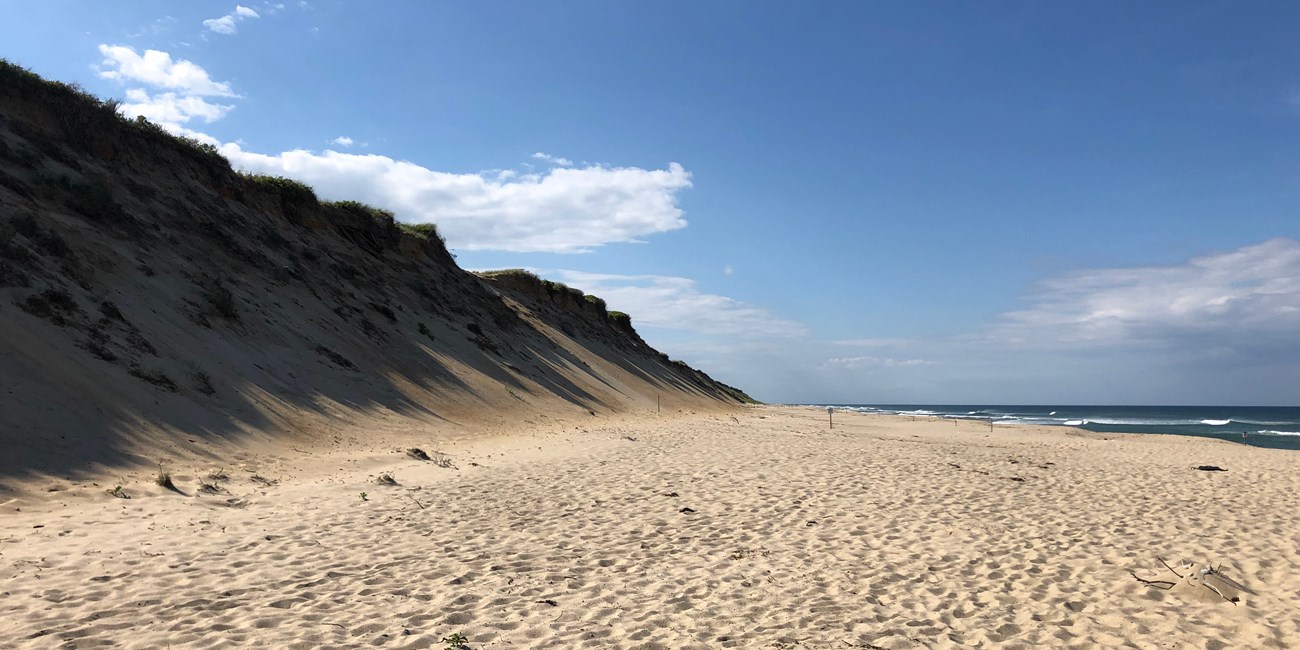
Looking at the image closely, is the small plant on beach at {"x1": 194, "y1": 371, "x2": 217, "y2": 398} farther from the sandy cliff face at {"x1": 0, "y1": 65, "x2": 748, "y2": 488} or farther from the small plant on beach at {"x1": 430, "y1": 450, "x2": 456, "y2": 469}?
the small plant on beach at {"x1": 430, "y1": 450, "x2": 456, "y2": 469}

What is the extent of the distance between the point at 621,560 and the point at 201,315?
14129 mm

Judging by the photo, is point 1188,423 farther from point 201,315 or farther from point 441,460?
point 201,315

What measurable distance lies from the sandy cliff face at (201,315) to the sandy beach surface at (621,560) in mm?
1800

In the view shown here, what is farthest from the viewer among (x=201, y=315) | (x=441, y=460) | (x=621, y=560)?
(x=201, y=315)

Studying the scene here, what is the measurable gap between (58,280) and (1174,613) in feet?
60.1

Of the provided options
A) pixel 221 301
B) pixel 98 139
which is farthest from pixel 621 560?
pixel 98 139

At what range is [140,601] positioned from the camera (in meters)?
5.19

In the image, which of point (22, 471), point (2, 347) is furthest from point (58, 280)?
point (22, 471)

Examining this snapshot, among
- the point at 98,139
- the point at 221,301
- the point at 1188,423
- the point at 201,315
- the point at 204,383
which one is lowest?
the point at 1188,423

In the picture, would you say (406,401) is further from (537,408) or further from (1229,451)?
(1229,451)

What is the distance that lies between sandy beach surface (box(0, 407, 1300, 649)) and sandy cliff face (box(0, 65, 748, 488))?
70.9 inches

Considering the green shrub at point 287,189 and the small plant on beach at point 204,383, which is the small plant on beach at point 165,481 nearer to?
the small plant on beach at point 204,383

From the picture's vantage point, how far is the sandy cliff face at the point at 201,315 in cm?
1083

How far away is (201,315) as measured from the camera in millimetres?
16188
